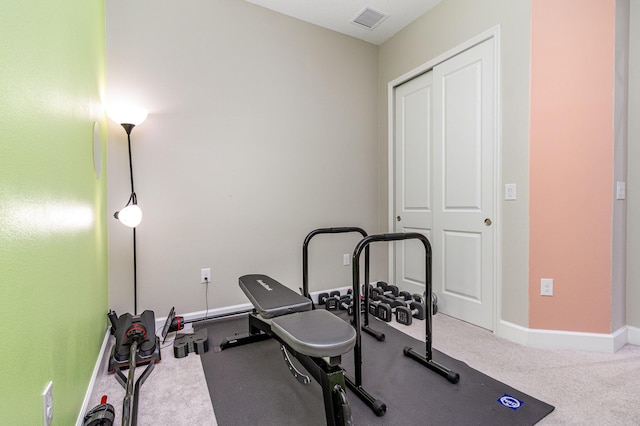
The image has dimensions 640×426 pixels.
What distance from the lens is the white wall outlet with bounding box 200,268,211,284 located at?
2.72 m

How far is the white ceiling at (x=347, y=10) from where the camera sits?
114 inches

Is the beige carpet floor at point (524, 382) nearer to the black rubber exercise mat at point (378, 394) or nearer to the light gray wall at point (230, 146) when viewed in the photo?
the black rubber exercise mat at point (378, 394)

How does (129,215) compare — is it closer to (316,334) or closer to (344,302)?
(316,334)

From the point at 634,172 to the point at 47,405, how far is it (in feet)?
11.4

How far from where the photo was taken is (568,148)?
215cm

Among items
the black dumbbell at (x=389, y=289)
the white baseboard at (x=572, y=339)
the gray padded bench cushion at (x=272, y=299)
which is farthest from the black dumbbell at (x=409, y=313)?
the gray padded bench cushion at (x=272, y=299)

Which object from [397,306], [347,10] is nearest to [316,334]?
[397,306]

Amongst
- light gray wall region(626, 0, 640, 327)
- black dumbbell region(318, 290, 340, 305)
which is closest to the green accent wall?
black dumbbell region(318, 290, 340, 305)

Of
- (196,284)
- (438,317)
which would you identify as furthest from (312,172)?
(438,317)

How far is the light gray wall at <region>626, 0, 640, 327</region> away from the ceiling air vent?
1943mm

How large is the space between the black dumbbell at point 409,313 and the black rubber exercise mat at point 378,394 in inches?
11.2

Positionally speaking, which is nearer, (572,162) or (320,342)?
(320,342)

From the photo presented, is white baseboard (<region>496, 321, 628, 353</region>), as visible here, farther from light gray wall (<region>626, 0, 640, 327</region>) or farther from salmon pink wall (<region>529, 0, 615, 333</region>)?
light gray wall (<region>626, 0, 640, 327</region>)

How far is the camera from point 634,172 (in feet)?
7.18
